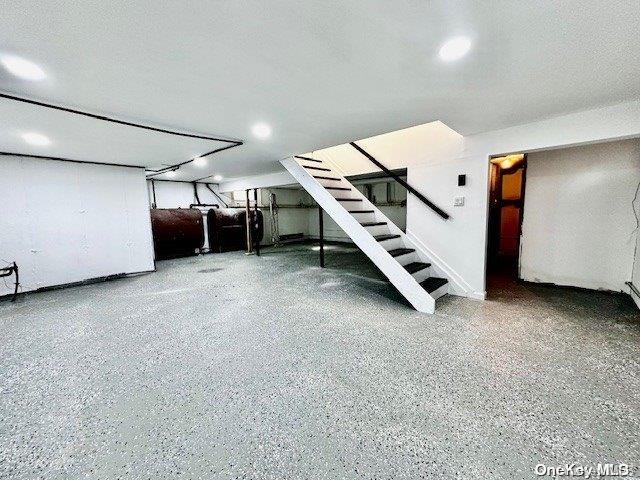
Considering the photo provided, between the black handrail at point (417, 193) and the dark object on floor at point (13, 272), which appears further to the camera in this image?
the dark object on floor at point (13, 272)

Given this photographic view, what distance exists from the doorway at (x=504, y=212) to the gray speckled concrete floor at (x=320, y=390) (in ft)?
6.74

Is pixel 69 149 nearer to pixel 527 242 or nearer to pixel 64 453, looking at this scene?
pixel 64 453

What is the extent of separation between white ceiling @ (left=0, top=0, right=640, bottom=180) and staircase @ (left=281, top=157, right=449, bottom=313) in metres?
1.56

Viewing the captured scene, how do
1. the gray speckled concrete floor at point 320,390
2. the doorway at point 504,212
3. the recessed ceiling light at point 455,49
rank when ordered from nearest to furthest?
the gray speckled concrete floor at point 320,390 → the recessed ceiling light at point 455,49 → the doorway at point 504,212

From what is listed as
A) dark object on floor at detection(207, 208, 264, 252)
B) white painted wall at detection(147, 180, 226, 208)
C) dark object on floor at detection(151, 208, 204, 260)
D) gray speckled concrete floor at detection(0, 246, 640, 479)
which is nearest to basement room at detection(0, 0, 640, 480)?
gray speckled concrete floor at detection(0, 246, 640, 479)

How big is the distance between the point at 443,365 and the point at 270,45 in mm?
2754

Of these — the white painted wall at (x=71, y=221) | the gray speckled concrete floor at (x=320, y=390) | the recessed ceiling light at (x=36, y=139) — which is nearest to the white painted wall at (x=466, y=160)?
the gray speckled concrete floor at (x=320, y=390)

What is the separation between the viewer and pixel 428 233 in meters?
4.13

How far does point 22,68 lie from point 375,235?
4.22 metres

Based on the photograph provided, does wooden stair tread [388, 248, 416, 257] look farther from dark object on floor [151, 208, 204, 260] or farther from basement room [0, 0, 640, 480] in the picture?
dark object on floor [151, 208, 204, 260]

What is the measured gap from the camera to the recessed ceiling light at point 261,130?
11.0ft

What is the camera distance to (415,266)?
394 cm

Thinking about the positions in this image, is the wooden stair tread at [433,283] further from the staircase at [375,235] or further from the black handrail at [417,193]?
the black handrail at [417,193]

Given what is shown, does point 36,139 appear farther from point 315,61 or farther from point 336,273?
point 336,273
